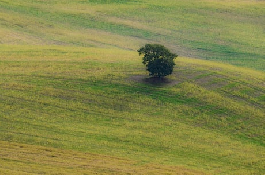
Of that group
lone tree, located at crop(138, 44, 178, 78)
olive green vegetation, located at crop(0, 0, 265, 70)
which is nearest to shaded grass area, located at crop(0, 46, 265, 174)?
lone tree, located at crop(138, 44, 178, 78)

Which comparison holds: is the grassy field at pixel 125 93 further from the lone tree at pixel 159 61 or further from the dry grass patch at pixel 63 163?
the lone tree at pixel 159 61

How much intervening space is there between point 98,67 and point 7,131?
53.5 feet

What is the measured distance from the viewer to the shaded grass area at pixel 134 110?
145 ft

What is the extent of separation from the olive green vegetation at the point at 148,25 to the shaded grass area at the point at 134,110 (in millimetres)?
5757

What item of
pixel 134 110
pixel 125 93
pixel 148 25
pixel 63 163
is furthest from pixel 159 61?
pixel 148 25

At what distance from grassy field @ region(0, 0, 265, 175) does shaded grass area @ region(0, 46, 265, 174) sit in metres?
0.10

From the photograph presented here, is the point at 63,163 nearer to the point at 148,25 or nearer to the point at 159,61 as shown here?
the point at 159,61

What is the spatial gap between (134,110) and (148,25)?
27815mm

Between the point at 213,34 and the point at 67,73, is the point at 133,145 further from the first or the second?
the point at 213,34

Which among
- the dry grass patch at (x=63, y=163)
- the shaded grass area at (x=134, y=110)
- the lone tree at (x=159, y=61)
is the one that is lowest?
the dry grass patch at (x=63, y=163)

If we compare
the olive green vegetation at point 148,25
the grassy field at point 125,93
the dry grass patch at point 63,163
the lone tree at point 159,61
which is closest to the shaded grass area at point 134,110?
the grassy field at point 125,93

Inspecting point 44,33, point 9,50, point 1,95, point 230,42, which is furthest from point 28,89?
point 230,42

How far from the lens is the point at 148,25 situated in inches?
3002

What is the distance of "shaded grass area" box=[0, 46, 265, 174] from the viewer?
44281 millimetres
